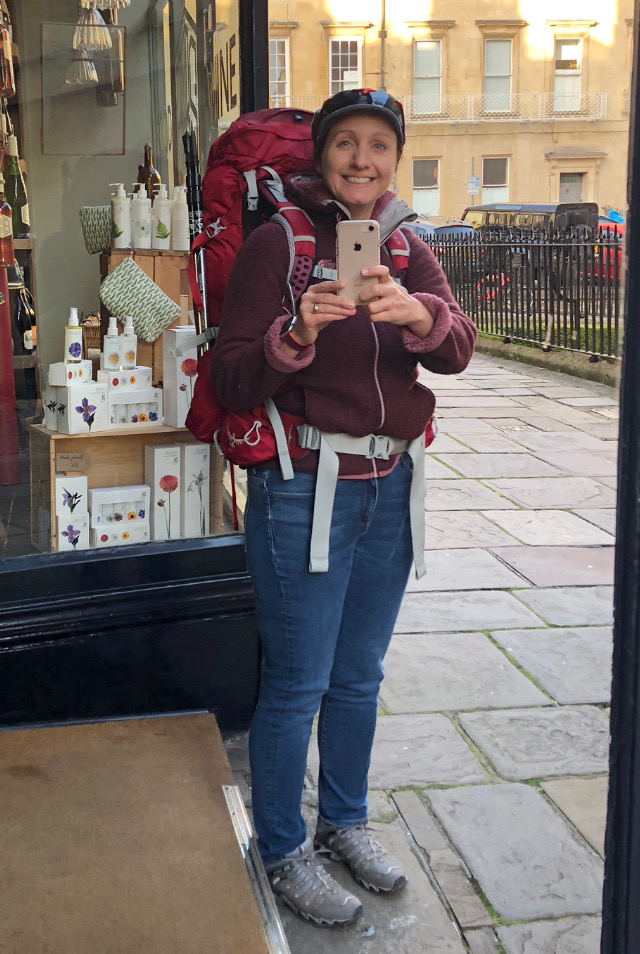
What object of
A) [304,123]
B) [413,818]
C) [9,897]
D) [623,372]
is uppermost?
[304,123]

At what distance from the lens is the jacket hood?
2117 mm

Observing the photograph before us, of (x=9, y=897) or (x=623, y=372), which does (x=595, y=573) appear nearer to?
(x=9, y=897)

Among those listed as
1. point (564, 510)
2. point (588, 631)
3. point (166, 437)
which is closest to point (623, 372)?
point (166, 437)

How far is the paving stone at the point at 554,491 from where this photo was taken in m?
6.09

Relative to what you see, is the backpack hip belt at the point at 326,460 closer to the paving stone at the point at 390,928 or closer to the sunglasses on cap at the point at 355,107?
the sunglasses on cap at the point at 355,107

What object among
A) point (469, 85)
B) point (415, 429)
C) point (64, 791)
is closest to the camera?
point (415, 429)


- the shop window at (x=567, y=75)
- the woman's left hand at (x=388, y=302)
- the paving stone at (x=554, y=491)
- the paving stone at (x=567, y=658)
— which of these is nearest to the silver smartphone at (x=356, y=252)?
the woman's left hand at (x=388, y=302)

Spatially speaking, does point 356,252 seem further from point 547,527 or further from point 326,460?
point 547,527

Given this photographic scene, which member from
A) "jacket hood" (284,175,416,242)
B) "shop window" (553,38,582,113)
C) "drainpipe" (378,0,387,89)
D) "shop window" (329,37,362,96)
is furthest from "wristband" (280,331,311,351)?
"shop window" (553,38,582,113)

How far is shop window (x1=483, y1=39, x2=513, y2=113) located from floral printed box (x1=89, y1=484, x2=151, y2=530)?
33.3 metres

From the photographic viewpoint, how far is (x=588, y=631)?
4.19 metres

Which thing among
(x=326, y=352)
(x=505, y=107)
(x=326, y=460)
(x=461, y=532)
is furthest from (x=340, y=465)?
(x=505, y=107)

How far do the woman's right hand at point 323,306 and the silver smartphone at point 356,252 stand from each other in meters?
0.03

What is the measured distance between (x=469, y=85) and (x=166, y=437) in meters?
33.2
